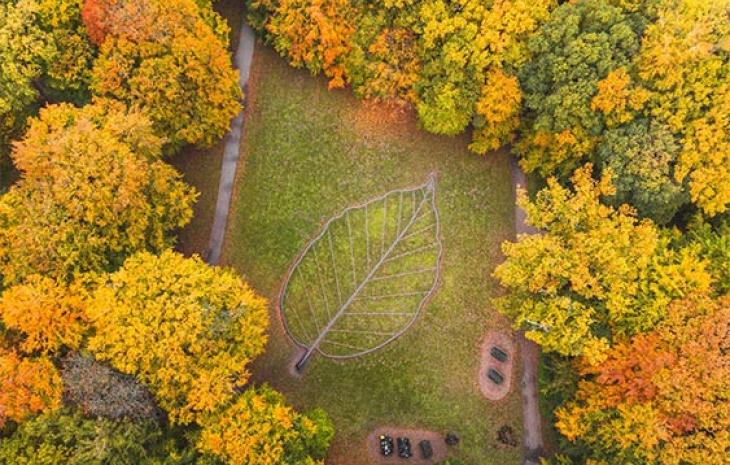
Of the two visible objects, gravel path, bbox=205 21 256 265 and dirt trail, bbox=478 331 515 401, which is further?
gravel path, bbox=205 21 256 265

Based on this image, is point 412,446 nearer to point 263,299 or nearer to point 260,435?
point 260,435

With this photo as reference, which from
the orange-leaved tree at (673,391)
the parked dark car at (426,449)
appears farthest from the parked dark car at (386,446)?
the orange-leaved tree at (673,391)

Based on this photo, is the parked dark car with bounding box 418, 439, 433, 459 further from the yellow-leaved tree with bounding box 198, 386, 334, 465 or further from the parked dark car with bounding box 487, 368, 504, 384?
the yellow-leaved tree with bounding box 198, 386, 334, 465

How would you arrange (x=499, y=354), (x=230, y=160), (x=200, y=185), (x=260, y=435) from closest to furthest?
(x=260, y=435)
(x=499, y=354)
(x=200, y=185)
(x=230, y=160)

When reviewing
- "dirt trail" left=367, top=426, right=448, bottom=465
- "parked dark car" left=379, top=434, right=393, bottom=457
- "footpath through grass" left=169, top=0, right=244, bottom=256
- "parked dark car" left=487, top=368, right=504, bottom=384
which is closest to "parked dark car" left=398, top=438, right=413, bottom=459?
"dirt trail" left=367, top=426, right=448, bottom=465

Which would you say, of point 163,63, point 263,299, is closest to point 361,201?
point 263,299

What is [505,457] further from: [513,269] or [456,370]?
[513,269]
